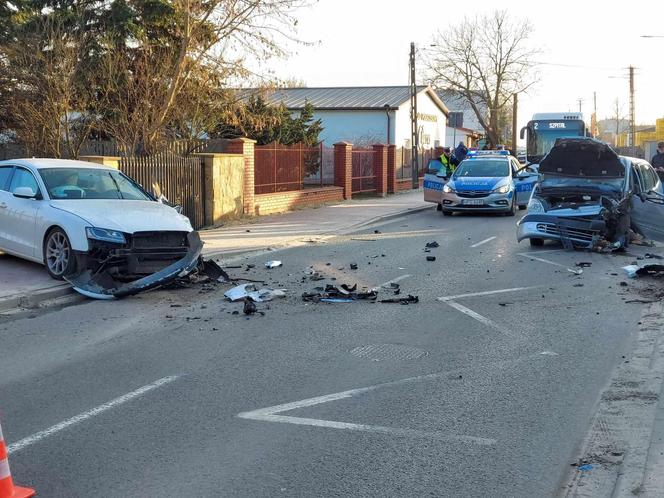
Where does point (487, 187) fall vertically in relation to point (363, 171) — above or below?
below

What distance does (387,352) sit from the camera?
738 centimetres

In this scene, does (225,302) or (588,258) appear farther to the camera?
(588,258)

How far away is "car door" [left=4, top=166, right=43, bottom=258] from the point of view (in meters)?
10.9

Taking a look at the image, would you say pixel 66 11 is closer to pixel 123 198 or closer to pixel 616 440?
pixel 123 198

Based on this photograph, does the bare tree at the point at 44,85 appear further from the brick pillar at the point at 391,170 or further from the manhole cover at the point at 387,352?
the brick pillar at the point at 391,170

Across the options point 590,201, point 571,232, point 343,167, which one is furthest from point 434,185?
point 571,232

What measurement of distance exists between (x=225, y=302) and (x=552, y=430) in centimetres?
528

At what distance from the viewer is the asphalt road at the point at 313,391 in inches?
180

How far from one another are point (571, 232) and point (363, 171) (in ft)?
56.1

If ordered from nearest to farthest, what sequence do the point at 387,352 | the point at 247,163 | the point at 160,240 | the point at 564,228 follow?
the point at 387,352, the point at 160,240, the point at 564,228, the point at 247,163

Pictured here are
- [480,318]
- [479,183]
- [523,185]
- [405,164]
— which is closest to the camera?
[480,318]

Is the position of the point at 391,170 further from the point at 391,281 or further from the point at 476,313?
the point at 476,313

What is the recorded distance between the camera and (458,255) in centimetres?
1413

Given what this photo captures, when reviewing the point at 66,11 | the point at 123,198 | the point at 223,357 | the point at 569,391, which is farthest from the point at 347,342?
the point at 66,11
